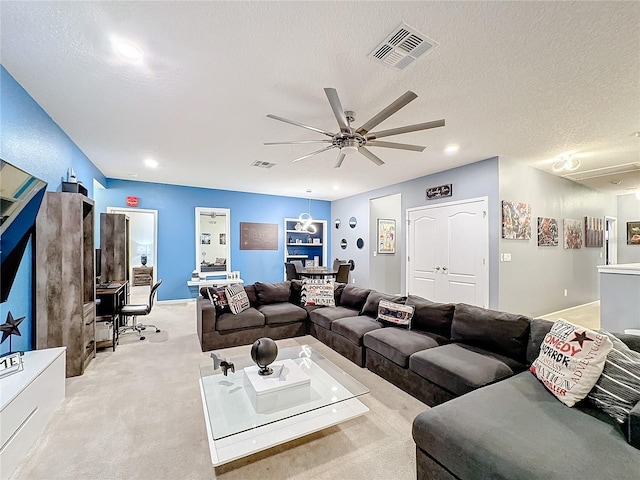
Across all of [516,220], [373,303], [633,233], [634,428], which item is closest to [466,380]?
[634,428]

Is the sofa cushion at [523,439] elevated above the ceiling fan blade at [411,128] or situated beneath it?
situated beneath

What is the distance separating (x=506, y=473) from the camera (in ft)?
3.73

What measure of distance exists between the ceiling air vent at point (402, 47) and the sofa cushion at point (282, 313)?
315cm

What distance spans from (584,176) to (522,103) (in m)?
4.19

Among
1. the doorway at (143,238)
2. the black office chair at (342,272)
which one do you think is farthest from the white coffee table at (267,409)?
the doorway at (143,238)

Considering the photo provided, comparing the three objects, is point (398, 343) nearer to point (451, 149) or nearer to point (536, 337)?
point (536, 337)

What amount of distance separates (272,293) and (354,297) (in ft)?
4.16

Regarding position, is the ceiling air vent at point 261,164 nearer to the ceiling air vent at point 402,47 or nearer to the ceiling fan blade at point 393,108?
the ceiling fan blade at point 393,108

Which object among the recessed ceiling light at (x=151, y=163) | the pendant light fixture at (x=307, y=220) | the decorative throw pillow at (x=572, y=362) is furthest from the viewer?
the pendant light fixture at (x=307, y=220)

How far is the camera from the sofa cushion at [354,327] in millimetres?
3096

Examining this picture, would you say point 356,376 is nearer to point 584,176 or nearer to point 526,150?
point 526,150

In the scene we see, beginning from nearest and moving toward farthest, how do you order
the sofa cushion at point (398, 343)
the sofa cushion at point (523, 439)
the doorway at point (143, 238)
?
the sofa cushion at point (523, 439) → the sofa cushion at point (398, 343) → the doorway at point (143, 238)

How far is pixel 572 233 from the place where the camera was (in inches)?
228

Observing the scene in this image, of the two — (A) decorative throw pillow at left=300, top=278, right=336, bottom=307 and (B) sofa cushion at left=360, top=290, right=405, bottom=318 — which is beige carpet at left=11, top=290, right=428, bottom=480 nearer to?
(B) sofa cushion at left=360, top=290, right=405, bottom=318
